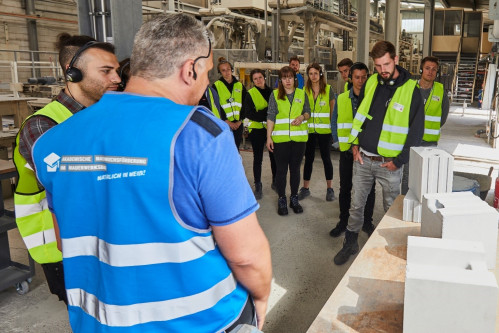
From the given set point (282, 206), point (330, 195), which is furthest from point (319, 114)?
point (282, 206)

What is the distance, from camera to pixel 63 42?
2.42 metres

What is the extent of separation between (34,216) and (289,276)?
215 cm

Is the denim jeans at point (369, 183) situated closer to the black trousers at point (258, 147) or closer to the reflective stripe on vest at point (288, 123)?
the reflective stripe on vest at point (288, 123)

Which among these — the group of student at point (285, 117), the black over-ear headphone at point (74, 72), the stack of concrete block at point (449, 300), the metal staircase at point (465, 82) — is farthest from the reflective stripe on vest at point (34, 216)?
the metal staircase at point (465, 82)

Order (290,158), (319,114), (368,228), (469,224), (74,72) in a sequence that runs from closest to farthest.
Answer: (469,224) < (74,72) < (368,228) < (290,158) < (319,114)

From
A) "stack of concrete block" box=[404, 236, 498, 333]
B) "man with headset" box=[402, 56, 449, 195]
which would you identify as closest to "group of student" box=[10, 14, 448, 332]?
"stack of concrete block" box=[404, 236, 498, 333]

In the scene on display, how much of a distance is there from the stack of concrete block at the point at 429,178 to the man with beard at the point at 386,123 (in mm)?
832

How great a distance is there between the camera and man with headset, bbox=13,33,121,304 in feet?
6.54

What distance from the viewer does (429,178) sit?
2371mm

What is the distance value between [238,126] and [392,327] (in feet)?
15.2

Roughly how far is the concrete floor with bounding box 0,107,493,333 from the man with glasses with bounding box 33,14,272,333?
6.33ft

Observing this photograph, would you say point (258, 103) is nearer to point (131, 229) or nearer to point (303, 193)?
→ point (303, 193)

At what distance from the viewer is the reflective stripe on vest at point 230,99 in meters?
5.89

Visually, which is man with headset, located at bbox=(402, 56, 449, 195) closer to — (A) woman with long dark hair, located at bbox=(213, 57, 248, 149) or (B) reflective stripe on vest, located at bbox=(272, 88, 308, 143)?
(B) reflective stripe on vest, located at bbox=(272, 88, 308, 143)
